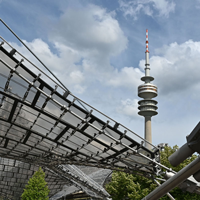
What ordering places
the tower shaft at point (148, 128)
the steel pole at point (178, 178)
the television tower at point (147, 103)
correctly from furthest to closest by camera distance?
the tower shaft at point (148, 128) < the television tower at point (147, 103) < the steel pole at point (178, 178)

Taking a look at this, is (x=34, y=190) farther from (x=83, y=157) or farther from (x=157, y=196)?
(x=157, y=196)

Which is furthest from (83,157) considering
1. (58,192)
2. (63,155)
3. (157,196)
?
(58,192)

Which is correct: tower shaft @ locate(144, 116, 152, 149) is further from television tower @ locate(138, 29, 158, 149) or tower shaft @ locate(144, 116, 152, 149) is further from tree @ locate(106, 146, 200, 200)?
Result: tree @ locate(106, 146, 200, 200)

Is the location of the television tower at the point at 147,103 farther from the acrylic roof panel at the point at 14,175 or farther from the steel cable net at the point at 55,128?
the steel cable net at the point at 55,128

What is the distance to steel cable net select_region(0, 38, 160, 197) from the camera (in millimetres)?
18062

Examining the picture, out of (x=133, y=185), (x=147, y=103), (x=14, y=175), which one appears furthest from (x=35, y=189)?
(x=147, y=103)

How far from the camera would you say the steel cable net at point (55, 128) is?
1806 cm

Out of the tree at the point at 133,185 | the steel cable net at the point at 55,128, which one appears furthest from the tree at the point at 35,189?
the steel cable net at the point at 55,128

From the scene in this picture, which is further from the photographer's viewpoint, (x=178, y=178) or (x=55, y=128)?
(x=55, y=128)

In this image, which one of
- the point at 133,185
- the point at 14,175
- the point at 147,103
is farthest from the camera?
the point at 147,103

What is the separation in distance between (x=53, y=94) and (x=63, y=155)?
11.0 m

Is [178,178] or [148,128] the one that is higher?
[148,128]

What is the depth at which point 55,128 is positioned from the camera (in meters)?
22.2

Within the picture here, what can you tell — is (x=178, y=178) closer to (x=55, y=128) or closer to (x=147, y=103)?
(x=55, y=128)
